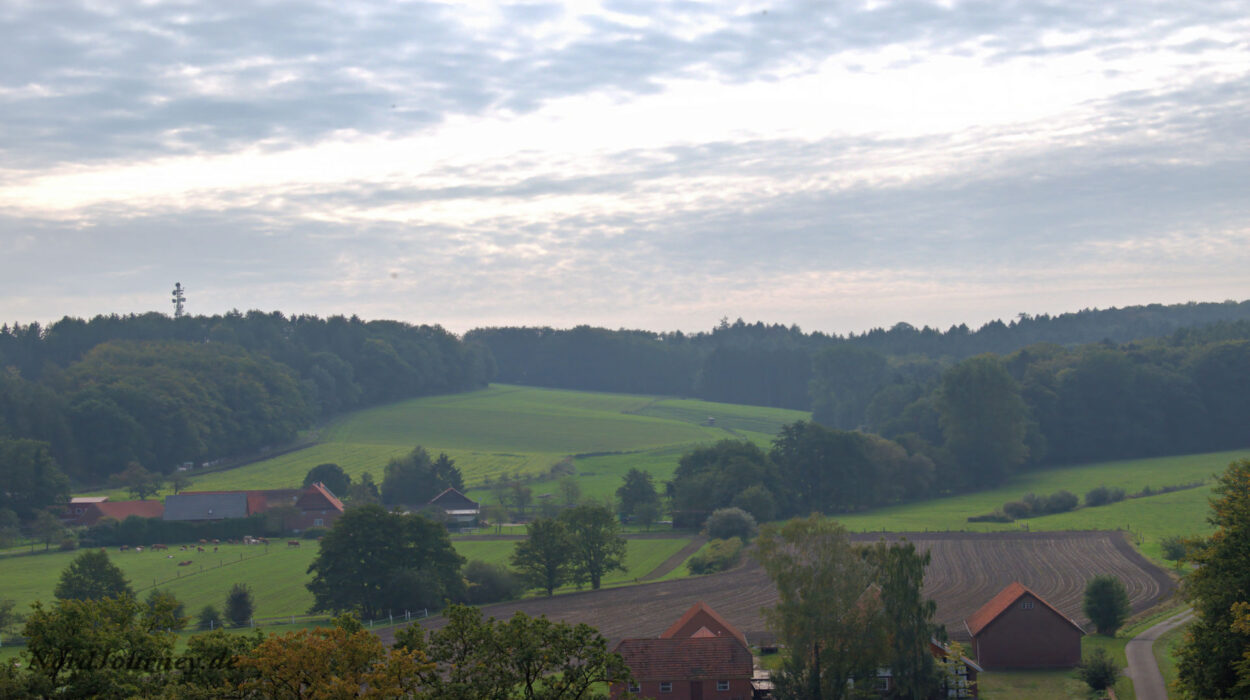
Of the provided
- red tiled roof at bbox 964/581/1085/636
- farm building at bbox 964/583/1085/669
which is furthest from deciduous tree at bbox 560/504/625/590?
farm building at bbox 964/583/1085/669

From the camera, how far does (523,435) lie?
130 metres

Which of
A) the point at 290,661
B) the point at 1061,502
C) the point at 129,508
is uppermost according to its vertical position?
the point at 290,661

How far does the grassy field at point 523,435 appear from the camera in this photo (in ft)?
355

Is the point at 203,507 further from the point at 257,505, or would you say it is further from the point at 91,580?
the point at 91,580

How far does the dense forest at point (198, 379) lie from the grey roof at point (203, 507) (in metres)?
23.7

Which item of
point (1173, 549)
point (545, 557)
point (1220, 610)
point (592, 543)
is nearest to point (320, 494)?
point (592, 543)

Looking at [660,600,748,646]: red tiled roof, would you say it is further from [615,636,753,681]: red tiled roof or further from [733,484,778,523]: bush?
[733,484,778,523]: bush

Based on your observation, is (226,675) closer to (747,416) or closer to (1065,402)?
(1065,402)

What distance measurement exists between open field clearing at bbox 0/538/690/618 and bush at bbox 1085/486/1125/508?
32.4 m

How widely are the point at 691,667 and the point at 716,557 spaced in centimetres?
3029

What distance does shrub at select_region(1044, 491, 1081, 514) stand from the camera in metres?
83.2

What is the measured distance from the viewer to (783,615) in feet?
120

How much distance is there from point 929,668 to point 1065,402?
80.5 m

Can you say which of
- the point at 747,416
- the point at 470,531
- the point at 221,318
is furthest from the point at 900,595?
the point at 221,318
